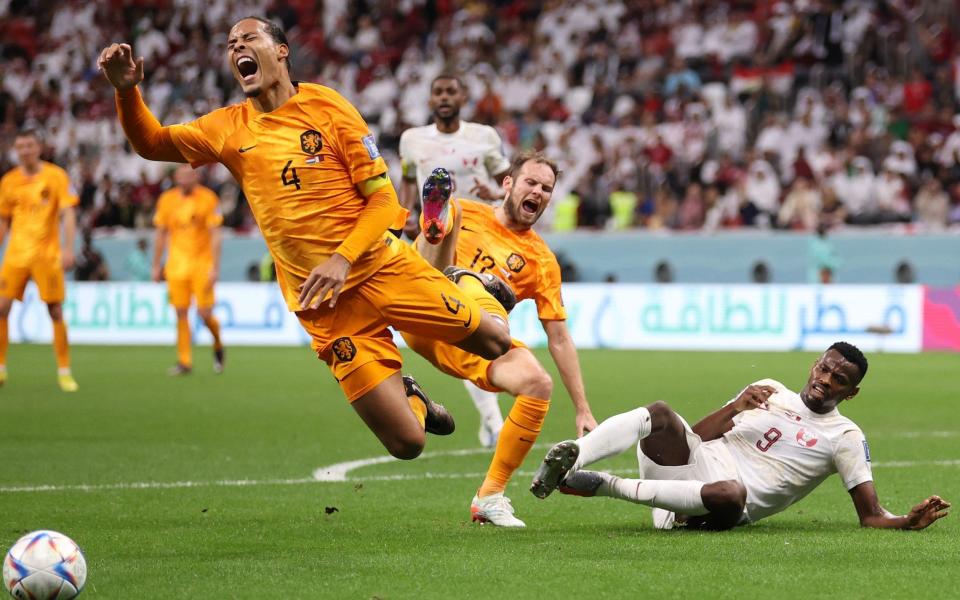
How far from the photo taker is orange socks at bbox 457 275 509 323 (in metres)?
7.26

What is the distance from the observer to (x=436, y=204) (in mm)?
7316

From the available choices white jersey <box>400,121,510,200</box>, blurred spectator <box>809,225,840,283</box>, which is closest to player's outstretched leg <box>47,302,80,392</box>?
white jersey <box>400,121,510,200</box>

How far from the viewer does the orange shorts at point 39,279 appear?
14.7 meters

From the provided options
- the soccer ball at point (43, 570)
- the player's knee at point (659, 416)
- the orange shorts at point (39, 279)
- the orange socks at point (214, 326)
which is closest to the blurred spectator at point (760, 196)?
the orange socks at point (214, 326)

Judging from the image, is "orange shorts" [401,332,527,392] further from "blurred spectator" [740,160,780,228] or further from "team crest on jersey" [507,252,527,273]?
"blurred spectator" [740,160,780,228]

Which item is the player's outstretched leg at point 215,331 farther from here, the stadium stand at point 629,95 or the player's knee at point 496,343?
the player's knee at point 496,343

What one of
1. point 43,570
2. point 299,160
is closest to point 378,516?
point 299,160

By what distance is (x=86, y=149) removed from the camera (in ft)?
96.2

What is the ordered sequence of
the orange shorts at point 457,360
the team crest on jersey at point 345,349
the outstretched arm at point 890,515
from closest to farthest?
1. the outstretched arm at point 890,515
2. the team crest on jersey at point 345,349
3. the orange shorts at point 457,360

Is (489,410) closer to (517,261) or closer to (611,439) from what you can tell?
(517,261)

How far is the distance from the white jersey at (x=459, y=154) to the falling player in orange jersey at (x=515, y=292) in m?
2.52

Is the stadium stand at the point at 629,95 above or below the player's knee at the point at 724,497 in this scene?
below

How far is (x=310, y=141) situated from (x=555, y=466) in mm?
1819

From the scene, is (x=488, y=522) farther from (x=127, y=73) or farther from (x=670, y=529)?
(x=127, y=73)
